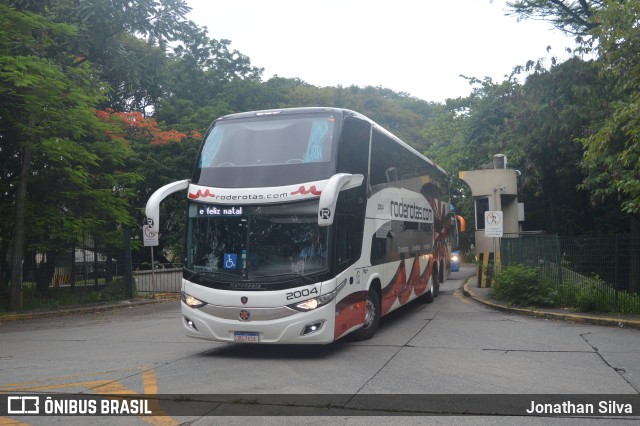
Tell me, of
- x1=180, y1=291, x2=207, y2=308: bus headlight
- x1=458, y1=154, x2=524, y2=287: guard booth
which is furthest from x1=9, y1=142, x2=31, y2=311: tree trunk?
x1=458, y1=154, x2=524, y2=287: guard booth

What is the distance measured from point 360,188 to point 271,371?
3.69 meters

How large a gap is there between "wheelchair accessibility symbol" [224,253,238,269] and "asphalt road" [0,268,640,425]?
1489mm

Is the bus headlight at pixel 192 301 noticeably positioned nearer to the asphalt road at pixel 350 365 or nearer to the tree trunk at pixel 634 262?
the asphalt road at pixel 350 365

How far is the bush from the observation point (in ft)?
52.6

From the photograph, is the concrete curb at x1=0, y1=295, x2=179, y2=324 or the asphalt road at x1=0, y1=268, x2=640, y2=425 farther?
the concrete curb at x1=0, y1=295, x2=179, y2=324

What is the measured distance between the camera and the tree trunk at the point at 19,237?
18.4m

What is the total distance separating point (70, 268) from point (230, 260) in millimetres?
13300

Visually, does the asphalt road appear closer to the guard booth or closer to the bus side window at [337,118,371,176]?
the bus side window at [337,118,371,176]

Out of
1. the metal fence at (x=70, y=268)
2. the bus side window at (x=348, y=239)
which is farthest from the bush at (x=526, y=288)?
the metal fence at (x=70, y=268)

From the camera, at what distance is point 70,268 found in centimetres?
2103

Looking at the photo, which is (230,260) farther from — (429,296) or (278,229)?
(429,296)

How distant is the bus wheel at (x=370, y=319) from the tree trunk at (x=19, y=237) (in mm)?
11788

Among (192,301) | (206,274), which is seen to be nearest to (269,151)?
(206,274)

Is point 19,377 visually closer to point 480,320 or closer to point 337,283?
point 337,283
